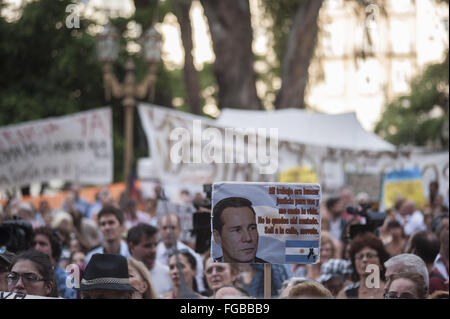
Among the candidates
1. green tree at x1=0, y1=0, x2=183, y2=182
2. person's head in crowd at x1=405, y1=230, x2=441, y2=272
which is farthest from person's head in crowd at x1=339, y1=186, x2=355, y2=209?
green tree at x1=0, y1=0, x2=183, y2=182

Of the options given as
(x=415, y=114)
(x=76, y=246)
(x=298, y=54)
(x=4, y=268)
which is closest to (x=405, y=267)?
(x=4, y=268)

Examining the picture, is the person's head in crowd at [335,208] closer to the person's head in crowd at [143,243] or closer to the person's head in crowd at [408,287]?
the person's head in crowd at [143,243]

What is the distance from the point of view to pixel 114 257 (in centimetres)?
533

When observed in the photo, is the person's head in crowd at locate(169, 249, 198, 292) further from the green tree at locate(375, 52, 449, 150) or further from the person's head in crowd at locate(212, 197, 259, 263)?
the green tree at locate(375, 52, 449, 150)

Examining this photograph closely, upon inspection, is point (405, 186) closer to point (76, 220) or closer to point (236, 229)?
point (76, 220)

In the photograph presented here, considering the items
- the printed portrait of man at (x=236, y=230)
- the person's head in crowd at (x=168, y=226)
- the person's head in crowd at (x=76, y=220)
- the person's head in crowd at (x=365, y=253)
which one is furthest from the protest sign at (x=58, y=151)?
the printed portrait of man at (x=236, y=230)

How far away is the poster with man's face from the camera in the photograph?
16.6 feet

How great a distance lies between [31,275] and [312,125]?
928 cm

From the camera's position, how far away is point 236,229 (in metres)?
5.08

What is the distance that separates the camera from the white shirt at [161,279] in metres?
7.12

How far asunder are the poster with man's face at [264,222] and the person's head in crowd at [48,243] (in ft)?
7.47

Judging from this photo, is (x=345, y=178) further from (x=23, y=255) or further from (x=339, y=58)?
(x=339, y=58)

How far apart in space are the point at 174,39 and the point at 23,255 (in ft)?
87.1
